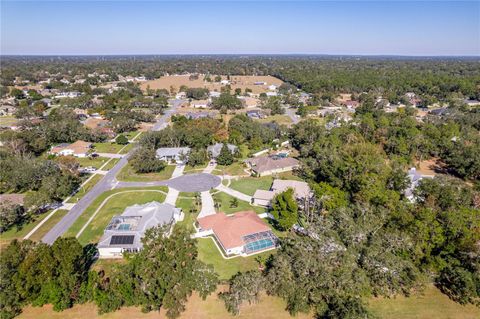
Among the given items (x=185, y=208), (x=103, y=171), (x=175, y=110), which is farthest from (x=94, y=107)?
(x=185, y=208)

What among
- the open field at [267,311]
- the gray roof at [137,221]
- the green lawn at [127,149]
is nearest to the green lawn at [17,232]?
the gray roof at [137,221]

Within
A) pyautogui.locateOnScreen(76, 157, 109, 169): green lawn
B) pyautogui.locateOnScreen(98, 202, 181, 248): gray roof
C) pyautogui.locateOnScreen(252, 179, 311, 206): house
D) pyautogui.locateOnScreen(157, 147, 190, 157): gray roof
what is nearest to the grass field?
pyautogui.locateOnScreen(157, 147, 190, 157): gray roof

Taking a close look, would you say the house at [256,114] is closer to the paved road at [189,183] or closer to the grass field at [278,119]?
the grass field at [278,119]

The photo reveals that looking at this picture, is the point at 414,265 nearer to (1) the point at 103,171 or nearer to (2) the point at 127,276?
(2) the point at 127,276

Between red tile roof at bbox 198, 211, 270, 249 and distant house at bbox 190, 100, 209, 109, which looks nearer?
red tile roof at bbox 198, 211, 270, 249

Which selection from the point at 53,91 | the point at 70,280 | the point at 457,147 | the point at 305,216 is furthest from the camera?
the point at 53,91

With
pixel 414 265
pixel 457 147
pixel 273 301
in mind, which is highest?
pixel 457 147

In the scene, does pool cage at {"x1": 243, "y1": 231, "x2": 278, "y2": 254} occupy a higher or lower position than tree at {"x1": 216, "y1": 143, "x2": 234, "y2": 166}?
lower

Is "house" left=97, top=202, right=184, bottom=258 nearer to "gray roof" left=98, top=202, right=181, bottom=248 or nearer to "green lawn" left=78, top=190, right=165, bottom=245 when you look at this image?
"gray roof" left=98, top=202, right=181, bottom=248

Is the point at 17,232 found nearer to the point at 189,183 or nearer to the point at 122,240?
the point at 122,240
